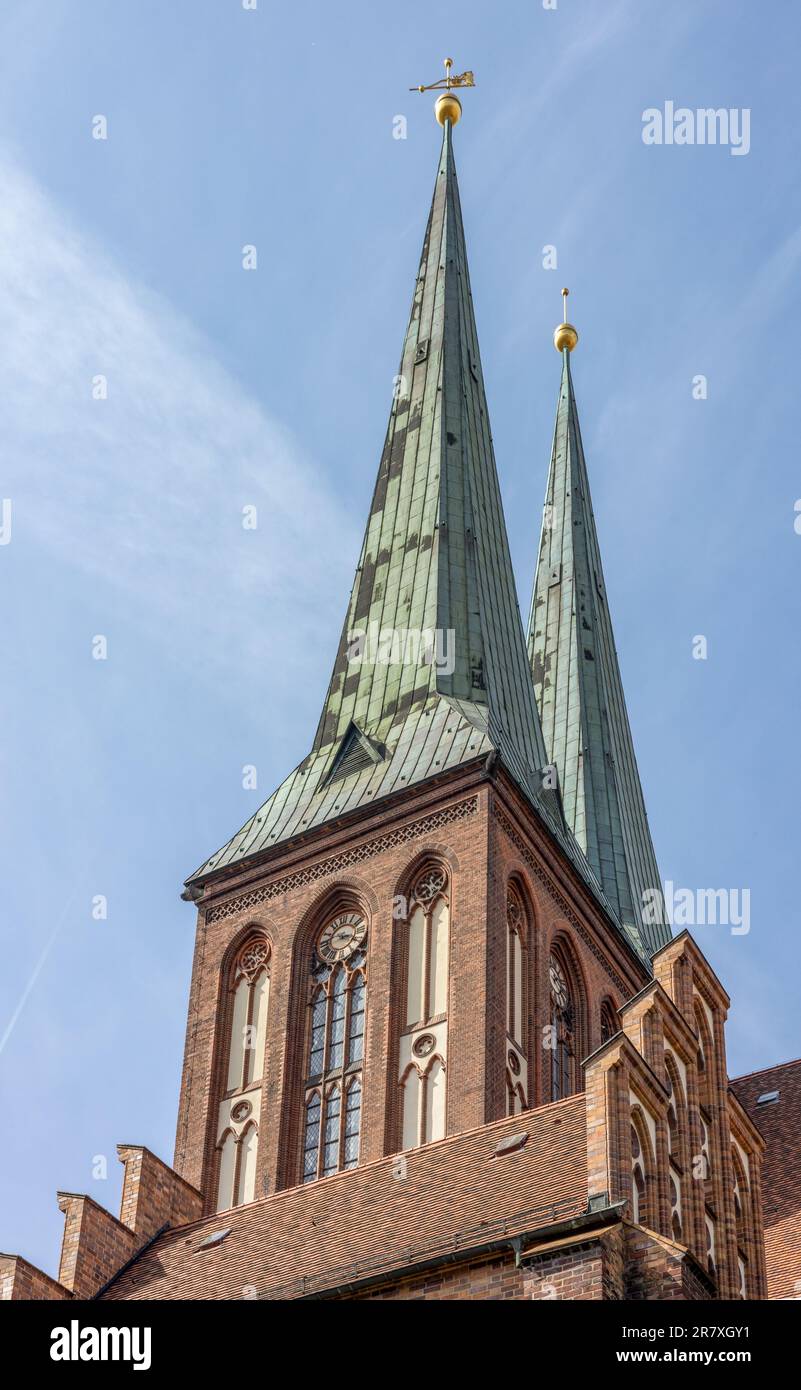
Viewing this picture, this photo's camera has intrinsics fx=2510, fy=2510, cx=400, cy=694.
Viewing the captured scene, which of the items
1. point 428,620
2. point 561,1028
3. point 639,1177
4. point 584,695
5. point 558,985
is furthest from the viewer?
point 584,695

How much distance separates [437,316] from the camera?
45.1 m

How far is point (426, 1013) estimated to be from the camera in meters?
34.2

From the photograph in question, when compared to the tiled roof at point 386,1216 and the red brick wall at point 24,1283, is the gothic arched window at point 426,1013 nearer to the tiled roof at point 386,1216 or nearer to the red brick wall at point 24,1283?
the tiled roof at point 386,1216

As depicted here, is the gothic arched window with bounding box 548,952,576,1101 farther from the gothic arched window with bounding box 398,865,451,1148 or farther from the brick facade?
the gothic arched window with bounding box 398,865,451,1148

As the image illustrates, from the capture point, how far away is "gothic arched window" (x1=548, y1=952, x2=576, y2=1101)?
3544 centimetres

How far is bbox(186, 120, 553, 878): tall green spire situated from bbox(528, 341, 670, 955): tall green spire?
3.52 metres

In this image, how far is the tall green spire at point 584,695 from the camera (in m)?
43.4

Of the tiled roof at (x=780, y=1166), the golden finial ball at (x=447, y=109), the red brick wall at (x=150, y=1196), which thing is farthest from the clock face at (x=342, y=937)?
the golden finial ball at (x=447, y=109)

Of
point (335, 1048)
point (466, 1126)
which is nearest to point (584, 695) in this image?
point (335, 1048)

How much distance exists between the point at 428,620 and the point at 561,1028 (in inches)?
286

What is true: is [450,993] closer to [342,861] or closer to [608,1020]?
[342,861]
